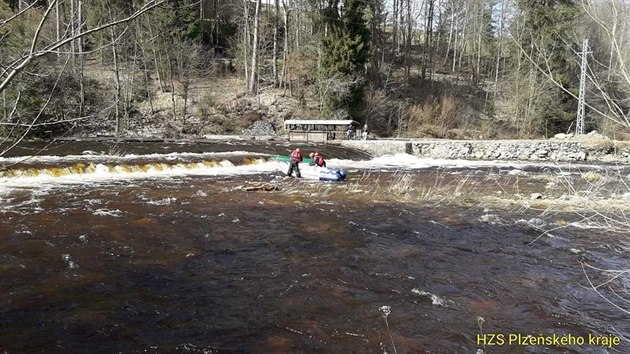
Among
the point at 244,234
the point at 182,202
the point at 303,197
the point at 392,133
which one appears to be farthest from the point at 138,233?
the point at 392,133

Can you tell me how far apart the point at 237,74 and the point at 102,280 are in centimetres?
3893

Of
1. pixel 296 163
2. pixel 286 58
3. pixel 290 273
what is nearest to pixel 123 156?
pixel 296 163

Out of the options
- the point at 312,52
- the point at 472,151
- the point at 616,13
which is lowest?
the point at 472,151

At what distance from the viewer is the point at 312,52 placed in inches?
1537

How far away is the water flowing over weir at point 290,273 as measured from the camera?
16.1ft

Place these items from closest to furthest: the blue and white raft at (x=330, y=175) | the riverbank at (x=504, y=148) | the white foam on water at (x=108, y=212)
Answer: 1. the white foam on water at (x=108, y=212)
2. the blue and white raft at (x=330, y=175)
3. the riverbank at (x=504, y=148)

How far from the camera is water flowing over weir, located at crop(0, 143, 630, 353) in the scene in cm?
491

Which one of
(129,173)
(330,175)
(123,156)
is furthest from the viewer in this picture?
(123,156)

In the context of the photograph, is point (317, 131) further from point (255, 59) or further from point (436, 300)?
point (436, 300)

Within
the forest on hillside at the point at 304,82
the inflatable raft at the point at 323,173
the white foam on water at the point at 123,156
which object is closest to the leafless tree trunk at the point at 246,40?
the forest on hillside at the point at 304,82

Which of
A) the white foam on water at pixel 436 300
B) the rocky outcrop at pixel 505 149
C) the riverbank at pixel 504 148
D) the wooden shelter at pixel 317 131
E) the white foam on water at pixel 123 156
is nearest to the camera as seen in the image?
the white foam on water at pixel 436 300

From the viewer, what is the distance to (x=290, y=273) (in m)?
6.82

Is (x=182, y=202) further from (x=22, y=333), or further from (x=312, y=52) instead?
(x=312, y=52)

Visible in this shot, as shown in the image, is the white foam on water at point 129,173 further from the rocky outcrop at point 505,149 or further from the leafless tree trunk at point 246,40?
the leafless tree trunk at point 246,40
